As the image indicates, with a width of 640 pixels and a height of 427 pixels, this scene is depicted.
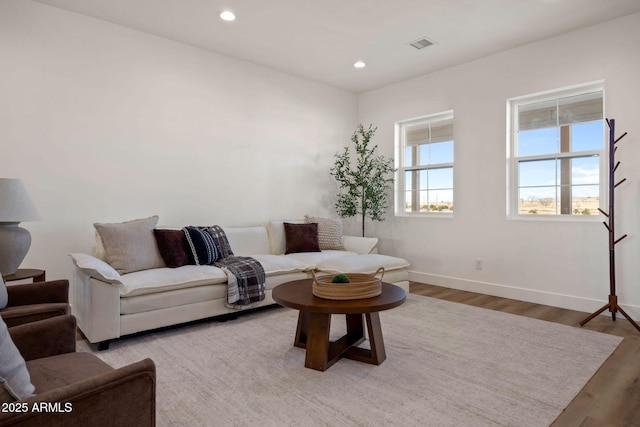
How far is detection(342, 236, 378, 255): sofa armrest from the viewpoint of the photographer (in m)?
4.78

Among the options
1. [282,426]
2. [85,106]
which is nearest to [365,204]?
[85,106]

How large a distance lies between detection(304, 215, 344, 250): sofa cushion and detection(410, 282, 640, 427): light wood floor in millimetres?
1928

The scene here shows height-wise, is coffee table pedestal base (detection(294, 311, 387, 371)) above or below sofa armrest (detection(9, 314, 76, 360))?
below

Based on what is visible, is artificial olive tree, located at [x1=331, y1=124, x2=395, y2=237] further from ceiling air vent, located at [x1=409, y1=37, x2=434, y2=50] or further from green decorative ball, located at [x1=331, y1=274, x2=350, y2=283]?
green decorative ball, located at [x1=331, y1=274, x2=350, y2=283]

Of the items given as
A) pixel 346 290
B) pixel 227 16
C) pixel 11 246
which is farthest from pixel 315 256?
pixel 11 246

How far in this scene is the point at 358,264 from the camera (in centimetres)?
402

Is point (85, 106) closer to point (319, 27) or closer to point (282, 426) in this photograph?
point (319, 27)

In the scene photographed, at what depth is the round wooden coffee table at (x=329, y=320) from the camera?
7.46ft

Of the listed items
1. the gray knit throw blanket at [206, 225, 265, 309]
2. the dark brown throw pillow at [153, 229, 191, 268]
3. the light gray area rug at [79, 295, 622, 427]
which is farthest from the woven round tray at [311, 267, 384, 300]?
the dark brown throw pillow at [153, 229, 191, 268]

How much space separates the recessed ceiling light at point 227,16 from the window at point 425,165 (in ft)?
9.25

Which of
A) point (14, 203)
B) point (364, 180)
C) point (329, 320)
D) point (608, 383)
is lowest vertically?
point (608, 383)

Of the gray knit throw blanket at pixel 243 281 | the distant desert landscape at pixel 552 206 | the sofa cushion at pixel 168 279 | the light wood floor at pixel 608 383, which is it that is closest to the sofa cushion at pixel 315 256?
the gray knit throw blanket at pixel 243 281

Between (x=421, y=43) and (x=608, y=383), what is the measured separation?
11.4 feet

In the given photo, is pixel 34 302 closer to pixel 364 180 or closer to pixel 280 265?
pixel 280 265
